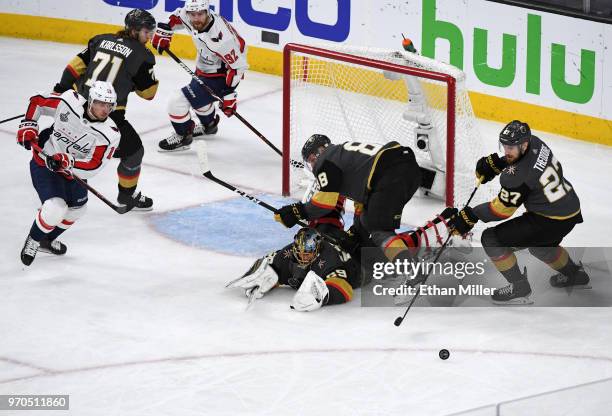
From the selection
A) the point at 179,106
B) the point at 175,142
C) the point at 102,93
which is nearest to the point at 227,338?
the point at 102,93

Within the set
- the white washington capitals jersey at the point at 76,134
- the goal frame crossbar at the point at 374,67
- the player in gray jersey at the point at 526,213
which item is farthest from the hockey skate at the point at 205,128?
the player in gray jersey at the point at 526,213

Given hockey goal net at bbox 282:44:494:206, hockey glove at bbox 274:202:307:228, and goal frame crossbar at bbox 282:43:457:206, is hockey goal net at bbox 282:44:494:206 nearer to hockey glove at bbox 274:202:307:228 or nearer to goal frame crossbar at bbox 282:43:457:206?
goal frame crossbar at bbox 282:43:457:206

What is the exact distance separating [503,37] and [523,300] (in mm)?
2906

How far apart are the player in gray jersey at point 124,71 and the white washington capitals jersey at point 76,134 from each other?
71cm

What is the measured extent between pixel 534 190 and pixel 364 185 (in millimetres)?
791

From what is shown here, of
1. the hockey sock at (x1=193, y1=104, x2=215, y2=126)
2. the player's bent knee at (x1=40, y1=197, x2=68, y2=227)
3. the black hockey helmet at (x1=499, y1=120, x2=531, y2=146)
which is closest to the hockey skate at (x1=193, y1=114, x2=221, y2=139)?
the hockey sock at (x1=193, y1=104, x2=215, y2=126)

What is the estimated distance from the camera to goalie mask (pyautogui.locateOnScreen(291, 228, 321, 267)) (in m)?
6.31

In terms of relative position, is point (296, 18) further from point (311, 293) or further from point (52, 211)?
point (311, 293)

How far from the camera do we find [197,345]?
5.90 metres

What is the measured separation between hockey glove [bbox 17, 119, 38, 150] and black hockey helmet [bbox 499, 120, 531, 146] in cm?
225

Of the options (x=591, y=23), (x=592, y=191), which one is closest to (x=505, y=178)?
(x=592, y=191)

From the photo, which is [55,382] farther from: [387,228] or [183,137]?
[183,137]

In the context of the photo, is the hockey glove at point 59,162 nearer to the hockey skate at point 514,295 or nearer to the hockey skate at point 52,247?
the hockey skate at point 52,247

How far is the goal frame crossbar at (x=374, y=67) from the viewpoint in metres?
7.20
